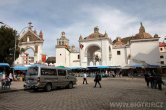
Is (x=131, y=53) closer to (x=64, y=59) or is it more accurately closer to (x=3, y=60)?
(x=64, y=59)

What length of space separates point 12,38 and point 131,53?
35954 millimetres

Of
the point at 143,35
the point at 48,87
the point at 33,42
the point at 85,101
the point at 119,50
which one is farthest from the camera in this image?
the point at 119,50

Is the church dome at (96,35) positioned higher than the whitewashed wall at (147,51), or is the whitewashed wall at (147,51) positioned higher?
the church dome at (96,35)

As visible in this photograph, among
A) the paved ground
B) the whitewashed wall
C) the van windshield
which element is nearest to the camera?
the paved ground

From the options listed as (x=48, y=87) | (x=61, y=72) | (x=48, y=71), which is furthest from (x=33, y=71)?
(x=61, y=72)

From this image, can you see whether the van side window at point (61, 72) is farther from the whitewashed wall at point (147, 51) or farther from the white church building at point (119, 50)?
the whitewashed wall at point (147, 51)

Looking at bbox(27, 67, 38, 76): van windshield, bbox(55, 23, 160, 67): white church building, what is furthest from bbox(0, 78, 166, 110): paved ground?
bbox(55, 23, 160, 67): white church building

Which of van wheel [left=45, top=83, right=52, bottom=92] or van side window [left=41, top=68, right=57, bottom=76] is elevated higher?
van side window [left=41, top=68, right=57, bottom=76]

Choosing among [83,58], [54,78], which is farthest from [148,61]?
[54,78]

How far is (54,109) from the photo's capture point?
28.9ft

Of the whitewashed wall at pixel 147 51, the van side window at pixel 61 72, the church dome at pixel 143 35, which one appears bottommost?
the van side window at pixel 61 72

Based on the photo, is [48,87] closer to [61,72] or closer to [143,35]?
[61,72]

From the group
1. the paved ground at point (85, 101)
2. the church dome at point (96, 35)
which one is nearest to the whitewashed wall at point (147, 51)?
the church dome at point (96, 35)

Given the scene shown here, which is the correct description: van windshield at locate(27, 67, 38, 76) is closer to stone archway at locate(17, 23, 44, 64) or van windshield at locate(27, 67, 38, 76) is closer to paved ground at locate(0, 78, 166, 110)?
paved ground at locate(0, 78, 166, 110)
